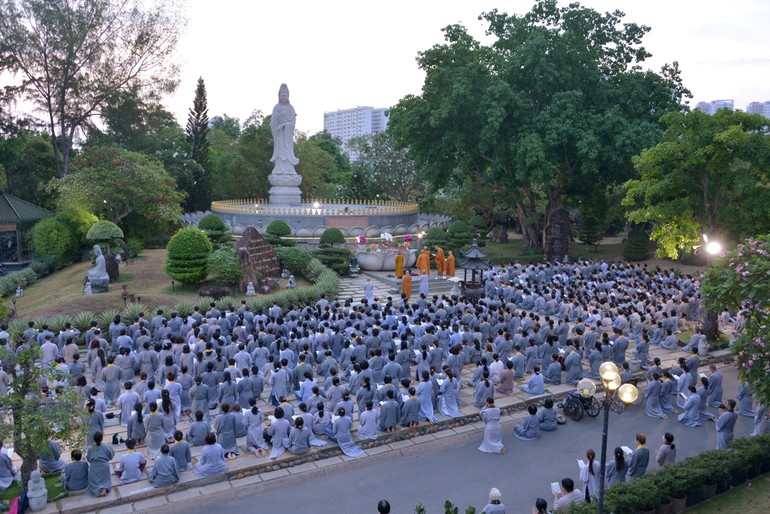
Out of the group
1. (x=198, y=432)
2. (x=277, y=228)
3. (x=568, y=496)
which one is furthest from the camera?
(x=277, y=228)

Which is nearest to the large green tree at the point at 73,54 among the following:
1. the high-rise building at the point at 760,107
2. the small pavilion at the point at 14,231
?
the small pavilion at the point at 14,231

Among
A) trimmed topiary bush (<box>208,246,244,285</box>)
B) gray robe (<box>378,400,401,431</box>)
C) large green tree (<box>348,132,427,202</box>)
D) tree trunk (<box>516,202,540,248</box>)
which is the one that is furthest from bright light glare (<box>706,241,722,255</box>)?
large green tree (<box>348,132,427,202</box>)

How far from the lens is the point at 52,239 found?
26578 mm

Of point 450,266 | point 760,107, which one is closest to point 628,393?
point 450,266

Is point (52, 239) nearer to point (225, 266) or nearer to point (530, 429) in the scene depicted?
point (225, 266)

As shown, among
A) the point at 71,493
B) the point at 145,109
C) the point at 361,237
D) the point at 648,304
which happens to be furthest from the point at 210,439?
the point at 145,109

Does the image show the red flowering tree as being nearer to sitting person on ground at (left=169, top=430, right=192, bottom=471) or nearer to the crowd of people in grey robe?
the crowd of people in grey robe

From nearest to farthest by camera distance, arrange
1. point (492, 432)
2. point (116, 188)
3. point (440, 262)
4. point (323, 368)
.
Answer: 1. point (492, 432)
2. point (323, 368)
3. point (116, 188)
4. point (440, 262)

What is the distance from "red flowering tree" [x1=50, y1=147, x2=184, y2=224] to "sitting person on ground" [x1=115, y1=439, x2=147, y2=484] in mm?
18629

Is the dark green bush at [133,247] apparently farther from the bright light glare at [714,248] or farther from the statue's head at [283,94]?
the bright light glare at [714,248]

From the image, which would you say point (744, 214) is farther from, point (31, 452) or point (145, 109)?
point (145, 109)

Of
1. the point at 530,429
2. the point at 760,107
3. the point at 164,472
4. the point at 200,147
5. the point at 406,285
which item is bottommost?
the point at 530,429

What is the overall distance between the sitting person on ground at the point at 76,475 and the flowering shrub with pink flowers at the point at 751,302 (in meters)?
10.2

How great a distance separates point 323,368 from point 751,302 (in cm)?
868
